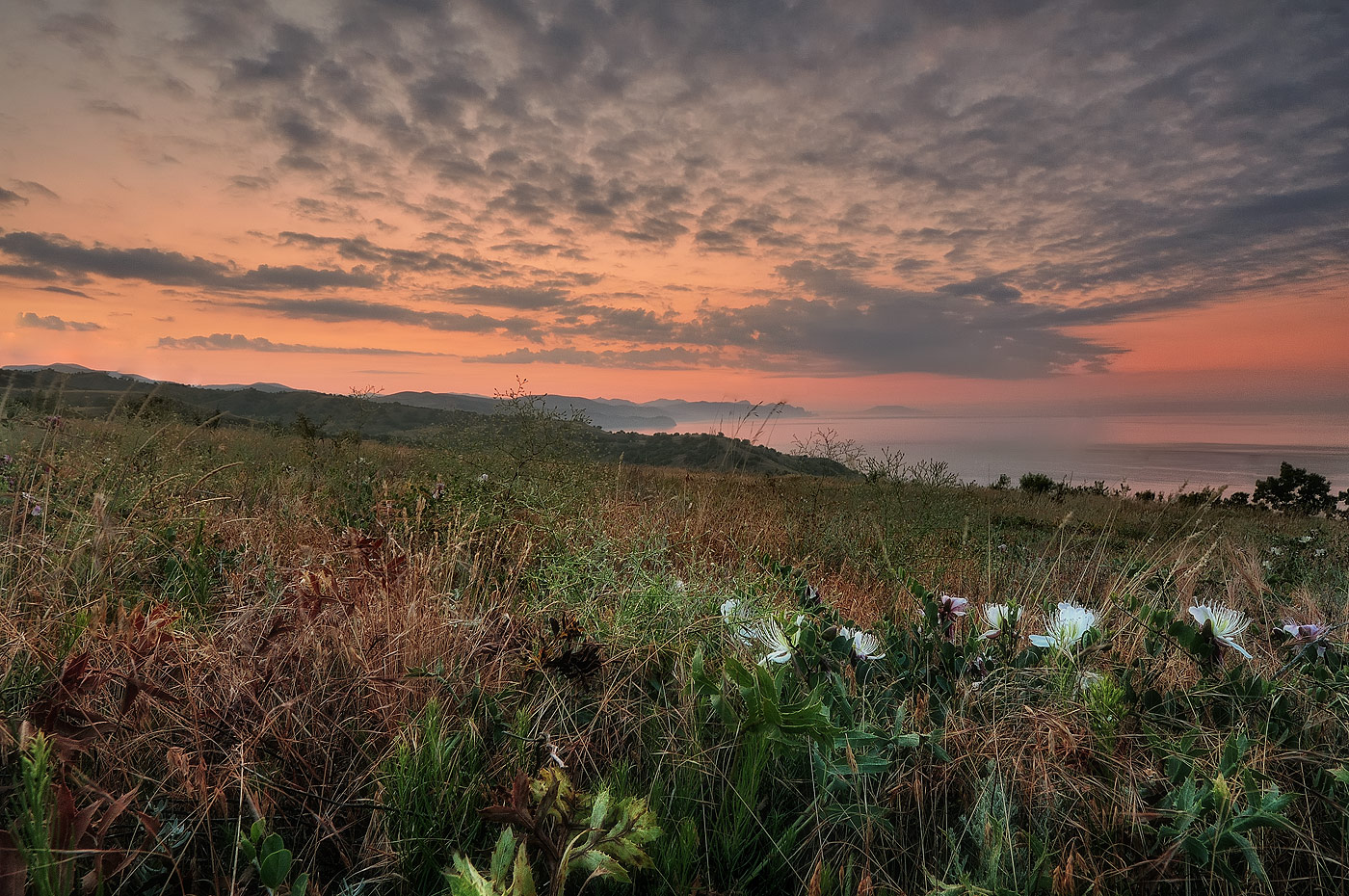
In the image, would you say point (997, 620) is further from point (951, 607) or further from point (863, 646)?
point (863, 646)

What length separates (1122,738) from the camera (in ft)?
5.94

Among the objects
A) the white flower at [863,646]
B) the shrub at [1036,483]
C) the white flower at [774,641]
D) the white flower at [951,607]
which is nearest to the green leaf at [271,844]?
the white flower at [774,641]

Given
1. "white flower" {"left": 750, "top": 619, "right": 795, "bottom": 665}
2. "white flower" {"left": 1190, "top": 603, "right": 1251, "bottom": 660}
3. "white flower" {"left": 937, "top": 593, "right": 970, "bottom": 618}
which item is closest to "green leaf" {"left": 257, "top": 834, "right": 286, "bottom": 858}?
"white flower" {"left": 750, "top": 619, "right": 795, "bottom": 665}

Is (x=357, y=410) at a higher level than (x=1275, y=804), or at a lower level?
higher

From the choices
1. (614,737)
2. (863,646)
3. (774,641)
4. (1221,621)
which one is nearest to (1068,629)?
(1221,621)

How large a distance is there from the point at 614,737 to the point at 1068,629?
129 cm

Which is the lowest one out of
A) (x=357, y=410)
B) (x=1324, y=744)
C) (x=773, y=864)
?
(x=773, y=864)

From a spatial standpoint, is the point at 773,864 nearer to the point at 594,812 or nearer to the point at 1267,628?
the point at 594,812

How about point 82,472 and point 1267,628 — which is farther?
point 82,472

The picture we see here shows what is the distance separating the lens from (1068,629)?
192cm

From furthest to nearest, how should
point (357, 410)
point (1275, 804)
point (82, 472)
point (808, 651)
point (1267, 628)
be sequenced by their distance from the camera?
1. point (357, 410)
2. point (82, 472)
3. point (1267, 628)
4. point (808, 651)
5. point (1275, 804)

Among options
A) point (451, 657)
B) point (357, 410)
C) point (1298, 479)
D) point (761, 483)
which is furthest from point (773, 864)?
point (1298, 479)

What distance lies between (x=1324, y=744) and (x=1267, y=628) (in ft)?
2.97

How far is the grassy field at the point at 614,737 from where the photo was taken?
1.31 metres
